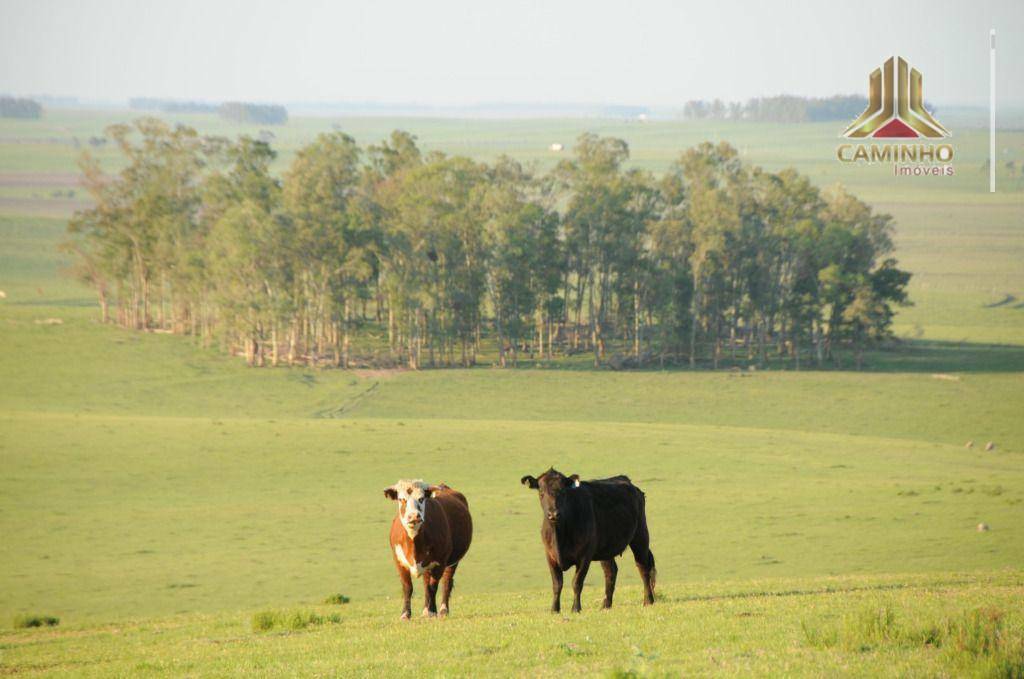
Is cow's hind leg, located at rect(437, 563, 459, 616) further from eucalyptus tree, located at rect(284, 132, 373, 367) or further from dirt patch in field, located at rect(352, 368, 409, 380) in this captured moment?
eucalyptus tree, located at rect(284, 132, 373, 367)

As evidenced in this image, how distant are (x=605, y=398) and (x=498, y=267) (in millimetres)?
13794

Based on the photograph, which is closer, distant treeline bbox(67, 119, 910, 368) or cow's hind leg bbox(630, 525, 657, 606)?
cow's hind leg bbox(630, 525, 657, 606)

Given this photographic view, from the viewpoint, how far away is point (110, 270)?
308 ft

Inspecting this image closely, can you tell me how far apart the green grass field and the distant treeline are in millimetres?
4587

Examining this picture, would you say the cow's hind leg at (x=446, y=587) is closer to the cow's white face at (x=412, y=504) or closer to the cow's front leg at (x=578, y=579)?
the cow's white face at (x=412, y=504)

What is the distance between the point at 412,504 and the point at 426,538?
2.85 ft

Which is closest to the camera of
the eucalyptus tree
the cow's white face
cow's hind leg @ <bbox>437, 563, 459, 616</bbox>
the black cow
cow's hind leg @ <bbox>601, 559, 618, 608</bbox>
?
the black cow

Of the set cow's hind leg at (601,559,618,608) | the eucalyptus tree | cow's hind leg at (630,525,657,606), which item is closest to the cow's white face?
cow's hind leg at (601,559,618,608)

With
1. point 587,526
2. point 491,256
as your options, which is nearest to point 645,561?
point 587,526

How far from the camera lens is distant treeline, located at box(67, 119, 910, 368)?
84.1m

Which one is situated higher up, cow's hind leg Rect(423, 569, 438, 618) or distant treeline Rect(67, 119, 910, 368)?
distant treeline Rect(67, 119, 910, 368)

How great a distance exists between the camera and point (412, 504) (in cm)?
1908

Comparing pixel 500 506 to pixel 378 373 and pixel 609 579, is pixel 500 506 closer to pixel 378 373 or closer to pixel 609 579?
pixel 609 579

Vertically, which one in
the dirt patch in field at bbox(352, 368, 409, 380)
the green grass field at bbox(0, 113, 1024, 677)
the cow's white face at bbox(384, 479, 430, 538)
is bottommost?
the green grass field at bbox(0, 113, 1024, 677)
